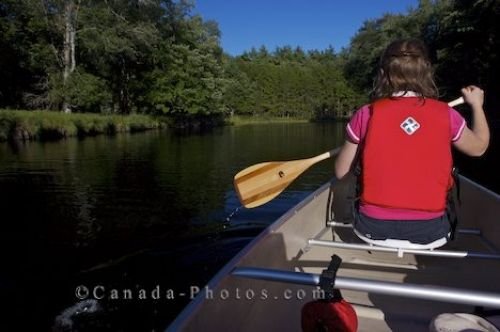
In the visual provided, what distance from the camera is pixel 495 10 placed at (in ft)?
64.5

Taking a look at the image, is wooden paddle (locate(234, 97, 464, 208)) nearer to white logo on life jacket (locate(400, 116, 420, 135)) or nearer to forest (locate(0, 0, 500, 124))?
white logo on life jacket (locate(400, 116, 420, 135))

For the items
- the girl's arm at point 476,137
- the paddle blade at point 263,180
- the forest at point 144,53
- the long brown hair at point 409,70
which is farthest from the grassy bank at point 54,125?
the girl's arm at point 476,137

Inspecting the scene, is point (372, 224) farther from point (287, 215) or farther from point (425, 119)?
point (287, 215)

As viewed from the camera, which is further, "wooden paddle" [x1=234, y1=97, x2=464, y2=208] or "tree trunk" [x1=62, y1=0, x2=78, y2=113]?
"tree trunk" [x1=62, y1=0, x2=78, y2=113]

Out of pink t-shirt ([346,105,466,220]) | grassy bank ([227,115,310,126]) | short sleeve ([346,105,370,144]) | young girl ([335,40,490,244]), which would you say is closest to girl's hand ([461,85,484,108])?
young girl ([335,40,490,244])

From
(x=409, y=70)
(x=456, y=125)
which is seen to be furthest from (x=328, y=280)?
(x=409, y=70)

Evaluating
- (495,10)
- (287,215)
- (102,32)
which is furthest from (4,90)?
(287,215)

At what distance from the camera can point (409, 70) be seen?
2281mm

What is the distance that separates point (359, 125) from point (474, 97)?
661 mm

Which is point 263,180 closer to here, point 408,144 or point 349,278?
point 408,144

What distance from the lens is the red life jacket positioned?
7.17ft

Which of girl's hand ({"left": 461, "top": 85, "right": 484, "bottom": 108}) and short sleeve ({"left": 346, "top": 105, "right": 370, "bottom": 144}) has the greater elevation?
girl's hand ({"left": 461, "top": 85, "right": 484, "bottom": 108})

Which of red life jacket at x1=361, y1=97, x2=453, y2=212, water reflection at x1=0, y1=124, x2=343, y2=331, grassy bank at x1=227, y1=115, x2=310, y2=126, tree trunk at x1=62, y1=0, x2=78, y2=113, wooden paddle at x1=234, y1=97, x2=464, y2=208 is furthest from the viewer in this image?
grassy bank at x1=227, y1=115, x2=310, y2=126

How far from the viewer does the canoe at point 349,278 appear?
177 cm
